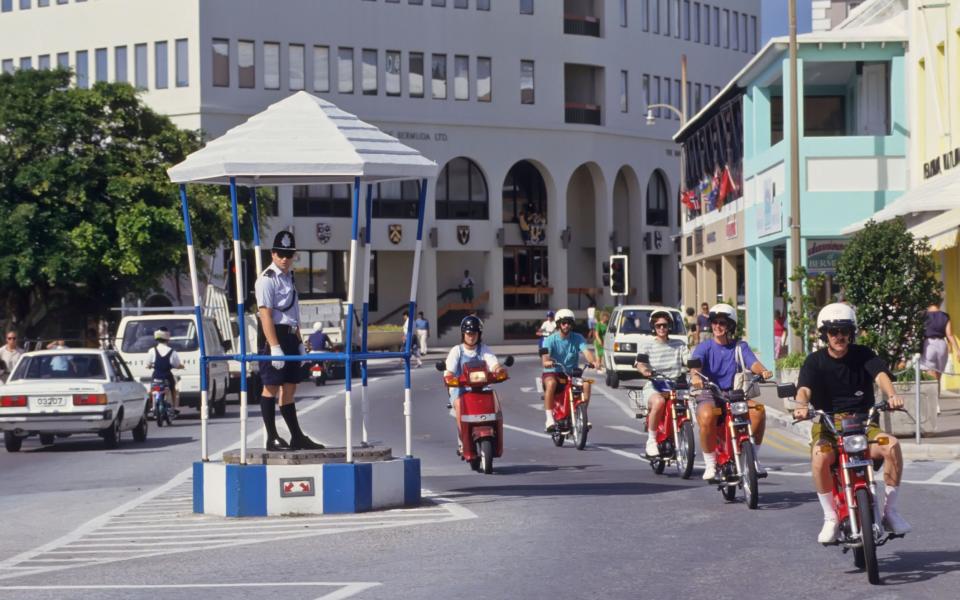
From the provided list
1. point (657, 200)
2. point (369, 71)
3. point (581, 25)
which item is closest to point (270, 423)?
point (369, 71)

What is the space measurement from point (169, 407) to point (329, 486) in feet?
53.2

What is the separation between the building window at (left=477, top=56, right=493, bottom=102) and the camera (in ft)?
248

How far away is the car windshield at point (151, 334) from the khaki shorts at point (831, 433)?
77.0ft

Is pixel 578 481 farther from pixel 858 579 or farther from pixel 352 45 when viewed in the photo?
pixel 352 45

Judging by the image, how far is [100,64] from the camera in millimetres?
71500

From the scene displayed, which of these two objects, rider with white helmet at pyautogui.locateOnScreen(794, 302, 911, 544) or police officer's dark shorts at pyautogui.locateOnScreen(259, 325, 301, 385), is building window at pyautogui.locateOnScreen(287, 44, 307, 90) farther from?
rider with white helmet at pyautogui.locateOnScreen(794, 302, 911, 544)

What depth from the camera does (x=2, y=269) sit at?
44.4m

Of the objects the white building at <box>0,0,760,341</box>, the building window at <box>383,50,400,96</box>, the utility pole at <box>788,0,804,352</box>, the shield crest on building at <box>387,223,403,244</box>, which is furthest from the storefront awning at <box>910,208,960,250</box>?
the shield crest on building at <box>387,223,403,244</box>

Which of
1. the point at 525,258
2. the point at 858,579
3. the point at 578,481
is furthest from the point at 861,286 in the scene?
the point at 525,258

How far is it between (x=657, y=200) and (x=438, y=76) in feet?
54.1

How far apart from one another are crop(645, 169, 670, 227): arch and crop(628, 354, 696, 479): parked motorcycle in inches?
2692

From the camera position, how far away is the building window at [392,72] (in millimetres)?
73000

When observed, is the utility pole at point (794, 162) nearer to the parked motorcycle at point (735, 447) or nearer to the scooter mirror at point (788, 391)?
the parked motorcycle at point (735, 447)

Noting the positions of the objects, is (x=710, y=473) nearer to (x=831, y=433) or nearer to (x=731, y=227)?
(x=831, y=433)
